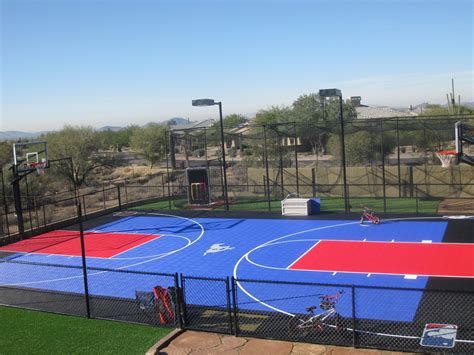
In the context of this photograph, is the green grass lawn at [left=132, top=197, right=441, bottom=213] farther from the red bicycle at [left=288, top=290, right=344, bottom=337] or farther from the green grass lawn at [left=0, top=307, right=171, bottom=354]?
the green grass lawn at [left=0, top=307, right=171, bottom=354]

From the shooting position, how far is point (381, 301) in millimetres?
13898

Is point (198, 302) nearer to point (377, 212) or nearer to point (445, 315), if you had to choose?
point (445, 315)

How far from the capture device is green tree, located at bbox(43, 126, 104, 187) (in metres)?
48.1

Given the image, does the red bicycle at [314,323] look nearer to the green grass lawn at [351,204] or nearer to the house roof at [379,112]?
the green grass lawn at [351,204]

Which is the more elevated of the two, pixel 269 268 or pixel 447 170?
pixel 447 170

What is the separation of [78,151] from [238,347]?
41.5m

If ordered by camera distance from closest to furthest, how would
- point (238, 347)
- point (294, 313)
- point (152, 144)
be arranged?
point (238, 347)
point (294, 313)
point (152, 144)

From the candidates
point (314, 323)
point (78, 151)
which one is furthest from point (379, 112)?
point (314, 323)

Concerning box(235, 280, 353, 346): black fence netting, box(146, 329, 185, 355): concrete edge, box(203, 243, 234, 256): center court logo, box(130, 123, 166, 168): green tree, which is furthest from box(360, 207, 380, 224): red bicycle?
box(130, 123, 166, 168): green tree

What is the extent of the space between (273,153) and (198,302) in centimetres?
2666

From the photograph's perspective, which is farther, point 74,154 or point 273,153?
point 74,154

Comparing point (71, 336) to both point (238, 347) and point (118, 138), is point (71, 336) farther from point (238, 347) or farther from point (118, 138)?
point (118, 138)

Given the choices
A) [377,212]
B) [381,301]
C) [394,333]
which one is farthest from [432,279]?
[377,212]

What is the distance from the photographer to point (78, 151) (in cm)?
4947
